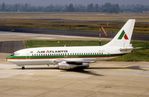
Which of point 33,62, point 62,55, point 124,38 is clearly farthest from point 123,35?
point 33,62

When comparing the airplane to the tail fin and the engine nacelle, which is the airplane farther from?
the tail fin

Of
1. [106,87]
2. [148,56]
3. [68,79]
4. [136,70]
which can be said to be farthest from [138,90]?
[148,56]

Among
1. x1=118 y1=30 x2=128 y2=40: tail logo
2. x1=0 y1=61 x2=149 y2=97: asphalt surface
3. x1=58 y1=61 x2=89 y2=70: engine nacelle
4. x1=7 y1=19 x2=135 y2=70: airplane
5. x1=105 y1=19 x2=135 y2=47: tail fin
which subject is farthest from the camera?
x1=118 y1=30 x2=128 y2=40: tail logo

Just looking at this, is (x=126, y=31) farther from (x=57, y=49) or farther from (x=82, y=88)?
(x=82, y=88)

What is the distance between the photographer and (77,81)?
49562mm

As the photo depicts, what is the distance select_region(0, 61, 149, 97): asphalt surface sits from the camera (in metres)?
42.6

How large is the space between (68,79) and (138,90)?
10599 mm

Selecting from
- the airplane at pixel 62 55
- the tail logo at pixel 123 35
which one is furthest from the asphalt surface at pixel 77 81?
the tail logo at pixel 123 35

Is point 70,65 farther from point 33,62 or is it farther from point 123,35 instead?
point 123,35

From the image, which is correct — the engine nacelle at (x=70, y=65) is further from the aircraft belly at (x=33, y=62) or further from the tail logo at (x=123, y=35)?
the tail logo at (x=123, y=35)

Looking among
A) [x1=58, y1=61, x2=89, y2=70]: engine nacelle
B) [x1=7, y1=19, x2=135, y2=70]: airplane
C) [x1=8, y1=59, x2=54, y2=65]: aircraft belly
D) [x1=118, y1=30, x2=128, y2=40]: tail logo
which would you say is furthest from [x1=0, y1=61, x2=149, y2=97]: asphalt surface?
[x1=118, y1=30, x2=128, y2=40]: tail logo

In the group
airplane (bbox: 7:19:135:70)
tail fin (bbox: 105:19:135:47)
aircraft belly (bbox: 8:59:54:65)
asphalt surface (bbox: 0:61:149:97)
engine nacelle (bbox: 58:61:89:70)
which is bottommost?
asphalt surface (bbox: 0:61:149:97)

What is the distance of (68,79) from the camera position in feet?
168

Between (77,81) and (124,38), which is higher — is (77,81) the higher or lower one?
the lower one
